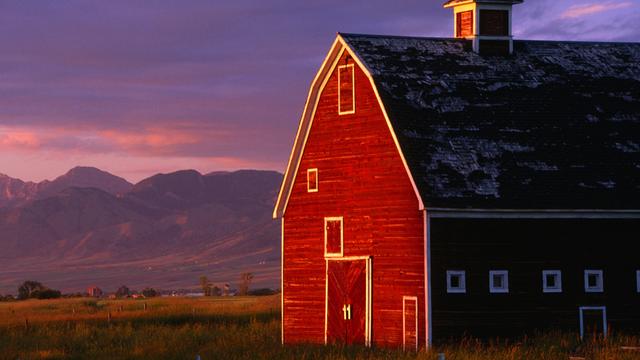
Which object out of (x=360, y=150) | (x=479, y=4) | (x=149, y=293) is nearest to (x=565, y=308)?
(x=360, y=150)

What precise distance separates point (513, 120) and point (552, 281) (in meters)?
4.44

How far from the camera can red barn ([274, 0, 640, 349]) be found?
31.8 m

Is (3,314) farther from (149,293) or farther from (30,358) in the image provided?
(149,293)

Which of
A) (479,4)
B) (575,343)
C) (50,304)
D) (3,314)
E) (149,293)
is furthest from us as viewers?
(149,293)

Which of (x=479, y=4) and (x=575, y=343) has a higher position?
(x=479, y=4)

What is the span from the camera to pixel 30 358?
32.7 metres

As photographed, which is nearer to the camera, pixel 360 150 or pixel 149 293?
pixel 360 150

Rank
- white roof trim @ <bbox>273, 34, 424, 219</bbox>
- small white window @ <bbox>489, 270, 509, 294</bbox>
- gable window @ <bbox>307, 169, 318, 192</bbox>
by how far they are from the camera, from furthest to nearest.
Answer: gable window @ <bbox>307, 169, 318, 192</bbox>, white roof trim @ <bbox>273, 34, 424, 219</bbox>, small white window @ <bbox>489, 270, 509, 294</bbox>

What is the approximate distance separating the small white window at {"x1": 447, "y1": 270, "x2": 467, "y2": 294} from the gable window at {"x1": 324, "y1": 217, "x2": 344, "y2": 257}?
4.09 meters

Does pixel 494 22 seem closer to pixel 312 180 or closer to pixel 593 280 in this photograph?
pixel 312 180

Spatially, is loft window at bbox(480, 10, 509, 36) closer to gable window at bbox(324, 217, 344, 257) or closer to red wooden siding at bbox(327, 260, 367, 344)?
gable window at bbox(324, 217, 344, 257)

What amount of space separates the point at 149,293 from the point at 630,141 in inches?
3322

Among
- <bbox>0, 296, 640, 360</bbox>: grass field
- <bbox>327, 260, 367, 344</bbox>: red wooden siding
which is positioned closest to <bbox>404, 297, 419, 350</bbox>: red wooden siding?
<bbox>0, 296, 640, 360</bbox>: grass field

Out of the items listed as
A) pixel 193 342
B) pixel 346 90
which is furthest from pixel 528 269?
pixel 193 342
